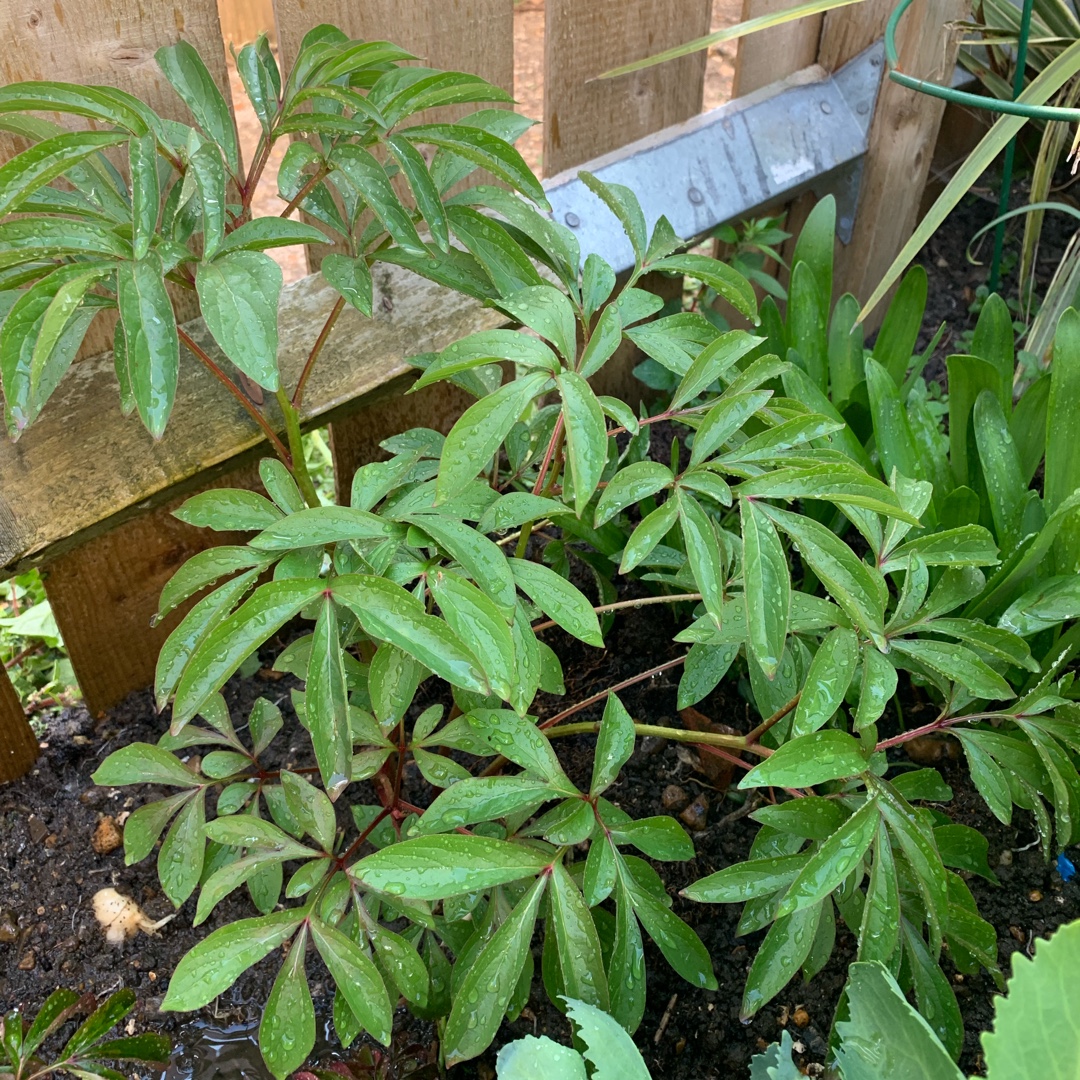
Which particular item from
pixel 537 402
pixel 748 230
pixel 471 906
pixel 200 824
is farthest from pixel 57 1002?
pixel 748 230

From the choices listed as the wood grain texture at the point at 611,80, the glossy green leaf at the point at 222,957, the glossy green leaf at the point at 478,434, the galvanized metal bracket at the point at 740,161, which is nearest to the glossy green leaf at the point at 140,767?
the glossy green leaf at the point at 222,957

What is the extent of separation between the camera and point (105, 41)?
1.21m

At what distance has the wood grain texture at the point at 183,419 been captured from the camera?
4.07ft

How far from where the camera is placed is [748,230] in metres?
2.05

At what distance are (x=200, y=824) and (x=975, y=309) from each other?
2111 millimetres

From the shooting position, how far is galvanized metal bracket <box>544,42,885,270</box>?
184 centimetres

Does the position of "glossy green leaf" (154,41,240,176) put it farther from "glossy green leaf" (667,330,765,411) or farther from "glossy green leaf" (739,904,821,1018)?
"glossy green leaf" (739,904,821,1018)

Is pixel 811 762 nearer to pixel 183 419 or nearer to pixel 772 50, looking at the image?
pixel 183 419

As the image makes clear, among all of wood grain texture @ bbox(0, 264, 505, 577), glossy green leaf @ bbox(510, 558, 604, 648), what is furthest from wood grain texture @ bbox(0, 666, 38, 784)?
glossy green leaf @ bbox(510, 558, 604, 648)

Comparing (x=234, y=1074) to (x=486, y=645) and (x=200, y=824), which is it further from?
(x=486, y=645)

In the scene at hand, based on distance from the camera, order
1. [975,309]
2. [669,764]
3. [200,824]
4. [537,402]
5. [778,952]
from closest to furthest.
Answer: [778,952], [200,824], [669,764], [537,402], [975,309]

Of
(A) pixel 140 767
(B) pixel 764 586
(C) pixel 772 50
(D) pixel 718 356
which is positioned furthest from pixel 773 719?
(C) pixel 772 50

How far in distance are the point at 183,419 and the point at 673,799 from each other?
878 mm

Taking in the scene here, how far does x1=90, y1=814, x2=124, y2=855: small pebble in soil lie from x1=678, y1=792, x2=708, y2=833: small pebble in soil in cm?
82
